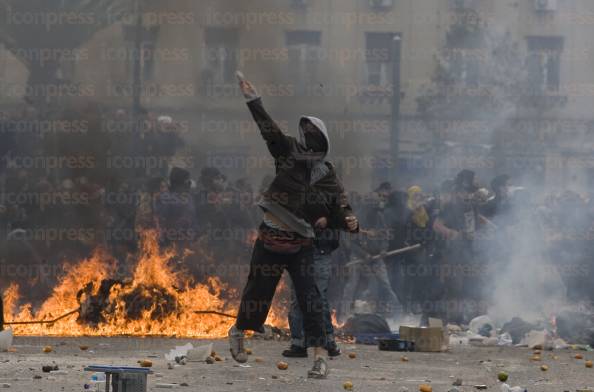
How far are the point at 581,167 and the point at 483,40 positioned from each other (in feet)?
10.8

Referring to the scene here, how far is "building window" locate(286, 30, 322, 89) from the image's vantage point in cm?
1995

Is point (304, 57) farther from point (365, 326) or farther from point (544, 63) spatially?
point (365, 326)

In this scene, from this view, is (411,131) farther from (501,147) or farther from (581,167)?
(581,167)

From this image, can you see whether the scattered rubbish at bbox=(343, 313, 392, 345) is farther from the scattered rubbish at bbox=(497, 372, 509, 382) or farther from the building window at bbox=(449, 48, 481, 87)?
the building window at bbox=(449, 48, 481, 87)

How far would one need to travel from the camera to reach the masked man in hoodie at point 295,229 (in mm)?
9016

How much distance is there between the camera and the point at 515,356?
37.1 feet

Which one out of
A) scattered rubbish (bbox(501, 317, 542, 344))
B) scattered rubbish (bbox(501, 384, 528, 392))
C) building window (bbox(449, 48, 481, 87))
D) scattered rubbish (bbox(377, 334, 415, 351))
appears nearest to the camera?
scattered rubbish (bbox(501, 384, 528, 392))

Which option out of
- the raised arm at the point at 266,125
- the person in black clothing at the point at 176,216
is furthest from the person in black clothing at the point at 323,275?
the person in black clothing at the point at 176,216

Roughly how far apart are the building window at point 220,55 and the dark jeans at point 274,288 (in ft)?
32.8

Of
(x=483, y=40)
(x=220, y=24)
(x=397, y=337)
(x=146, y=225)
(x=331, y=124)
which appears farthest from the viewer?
(x=483, y=40)

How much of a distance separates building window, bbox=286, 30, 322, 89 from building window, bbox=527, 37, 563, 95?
5.24 meters

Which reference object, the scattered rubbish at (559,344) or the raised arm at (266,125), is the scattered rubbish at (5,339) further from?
the scattered rubbish at (559,344)

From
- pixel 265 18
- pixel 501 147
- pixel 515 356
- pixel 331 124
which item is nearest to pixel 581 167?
pixel 501 147

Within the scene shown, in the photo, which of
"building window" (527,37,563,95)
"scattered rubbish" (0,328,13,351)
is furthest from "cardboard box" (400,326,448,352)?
"building window" (527,37,563,95)
